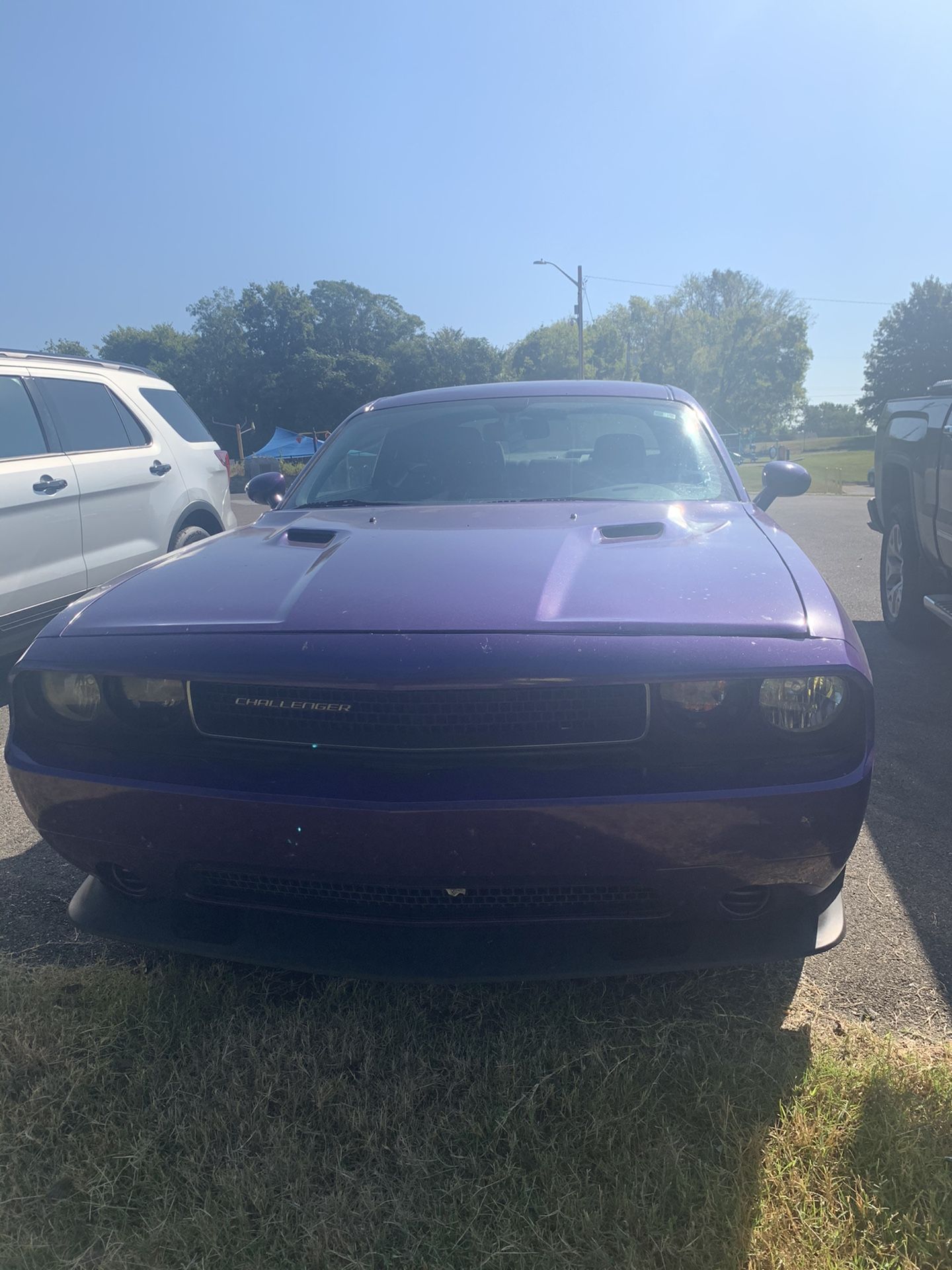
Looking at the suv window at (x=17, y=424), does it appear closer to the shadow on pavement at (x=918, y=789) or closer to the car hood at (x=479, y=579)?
the car hood at (x=479, y=579)

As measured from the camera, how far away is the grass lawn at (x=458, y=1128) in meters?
1.54

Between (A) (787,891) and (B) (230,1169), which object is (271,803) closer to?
(B) (230,1169)

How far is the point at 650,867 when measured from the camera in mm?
1686

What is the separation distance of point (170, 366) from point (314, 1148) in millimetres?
71975

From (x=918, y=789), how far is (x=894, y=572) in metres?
2.77

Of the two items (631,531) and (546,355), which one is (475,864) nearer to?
(631,531)

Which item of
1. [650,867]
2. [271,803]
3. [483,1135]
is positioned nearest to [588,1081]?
[483,1135]

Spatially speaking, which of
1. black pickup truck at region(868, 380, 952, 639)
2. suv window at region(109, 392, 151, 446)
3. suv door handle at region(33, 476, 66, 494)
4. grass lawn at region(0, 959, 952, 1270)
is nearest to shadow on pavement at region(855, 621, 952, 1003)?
black pickup truck at region(868, 380, 952, 639)

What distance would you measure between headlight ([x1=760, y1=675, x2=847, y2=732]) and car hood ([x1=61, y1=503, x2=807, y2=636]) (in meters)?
0.10

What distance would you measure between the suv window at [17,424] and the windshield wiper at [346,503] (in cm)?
251

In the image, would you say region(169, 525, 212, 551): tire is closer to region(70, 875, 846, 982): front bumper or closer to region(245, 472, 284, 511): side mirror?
region(245, 472, 284, 511): side mirror

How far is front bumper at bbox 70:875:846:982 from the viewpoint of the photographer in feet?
5.90

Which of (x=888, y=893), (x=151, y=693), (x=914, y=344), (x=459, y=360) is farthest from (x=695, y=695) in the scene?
(x=914, y=344)

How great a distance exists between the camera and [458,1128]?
5.85 ft
